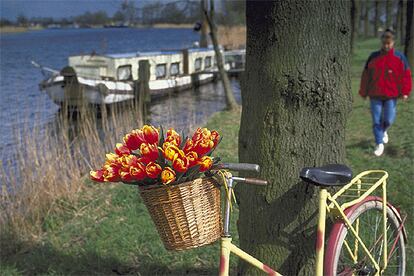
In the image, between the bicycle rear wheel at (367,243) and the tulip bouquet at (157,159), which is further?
the bicycle rear wheel at (367,243)

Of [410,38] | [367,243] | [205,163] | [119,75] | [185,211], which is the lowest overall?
[367,243]

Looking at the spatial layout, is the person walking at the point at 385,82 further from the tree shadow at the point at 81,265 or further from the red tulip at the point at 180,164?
the red tulip at the point at 180,164

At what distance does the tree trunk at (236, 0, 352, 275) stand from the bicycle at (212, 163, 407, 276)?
213 millimetres

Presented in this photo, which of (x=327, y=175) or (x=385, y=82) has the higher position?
(x=385, y=82)

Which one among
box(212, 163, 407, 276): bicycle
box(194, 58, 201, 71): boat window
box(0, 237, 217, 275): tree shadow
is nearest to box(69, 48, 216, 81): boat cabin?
box(194, 58, 201, 71): boat window

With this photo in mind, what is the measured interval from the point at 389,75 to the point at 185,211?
5.96 meters

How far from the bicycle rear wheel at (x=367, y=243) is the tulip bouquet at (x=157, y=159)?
0.85 metres

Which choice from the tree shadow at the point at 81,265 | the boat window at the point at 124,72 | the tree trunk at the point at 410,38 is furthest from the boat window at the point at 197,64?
the tree shadow at the point at 81,265

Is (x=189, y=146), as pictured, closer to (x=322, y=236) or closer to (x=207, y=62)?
(x=322, y=236)

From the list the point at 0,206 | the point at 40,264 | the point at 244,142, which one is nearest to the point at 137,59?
the point at 0,206

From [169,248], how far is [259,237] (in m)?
0.72

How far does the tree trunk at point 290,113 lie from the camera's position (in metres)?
2.95

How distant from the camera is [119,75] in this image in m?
23.8

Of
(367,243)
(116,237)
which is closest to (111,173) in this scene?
(367,243)
